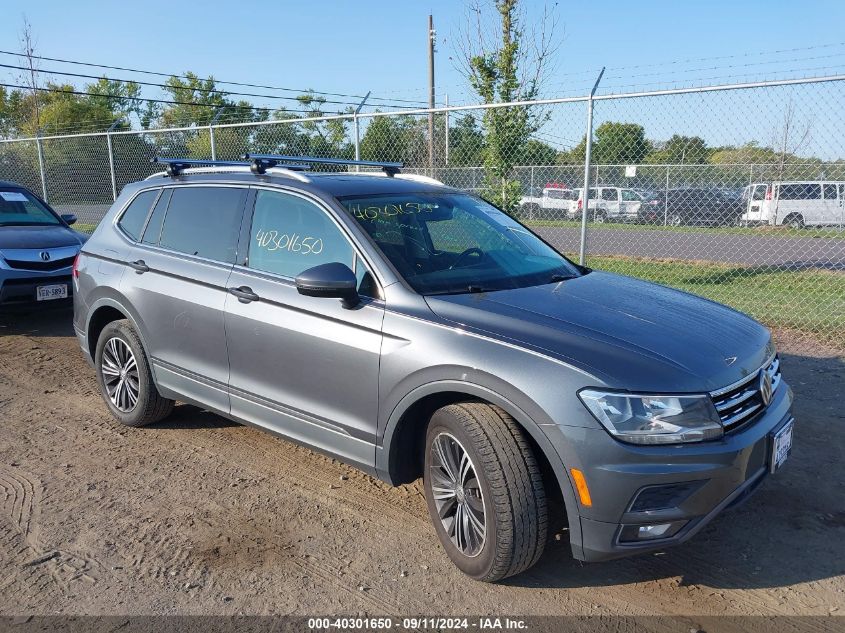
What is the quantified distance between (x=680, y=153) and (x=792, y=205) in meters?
2.76

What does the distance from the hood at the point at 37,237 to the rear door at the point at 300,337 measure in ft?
15.8

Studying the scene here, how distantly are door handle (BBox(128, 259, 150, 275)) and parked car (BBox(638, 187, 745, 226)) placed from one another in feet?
34.6

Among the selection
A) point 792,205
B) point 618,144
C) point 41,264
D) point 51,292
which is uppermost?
point 618,144

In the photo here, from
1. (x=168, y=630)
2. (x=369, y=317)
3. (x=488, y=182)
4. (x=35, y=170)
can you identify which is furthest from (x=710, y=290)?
(x=35, y=170)

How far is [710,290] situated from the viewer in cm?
934

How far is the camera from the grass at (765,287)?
772 cm

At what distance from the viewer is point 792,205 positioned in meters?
12.6

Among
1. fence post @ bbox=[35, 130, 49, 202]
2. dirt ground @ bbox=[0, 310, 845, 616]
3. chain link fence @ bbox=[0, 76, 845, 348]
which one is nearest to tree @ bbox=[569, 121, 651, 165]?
chain link fence @ bbox=[0, 76, 845, 348]

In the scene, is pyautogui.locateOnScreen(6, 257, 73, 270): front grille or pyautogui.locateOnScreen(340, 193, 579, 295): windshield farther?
pyautogui.locateOnScreen(6, 257, 73, 270): front grille

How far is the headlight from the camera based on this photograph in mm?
2660

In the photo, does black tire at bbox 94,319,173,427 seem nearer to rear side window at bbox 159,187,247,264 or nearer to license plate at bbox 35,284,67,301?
rear side window at bbox 159,187,247,264

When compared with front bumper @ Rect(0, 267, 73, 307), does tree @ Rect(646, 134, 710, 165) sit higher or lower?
higher

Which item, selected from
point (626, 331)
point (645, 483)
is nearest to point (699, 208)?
point (626, 331)

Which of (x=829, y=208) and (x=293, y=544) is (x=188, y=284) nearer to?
(x=293, y=544)
